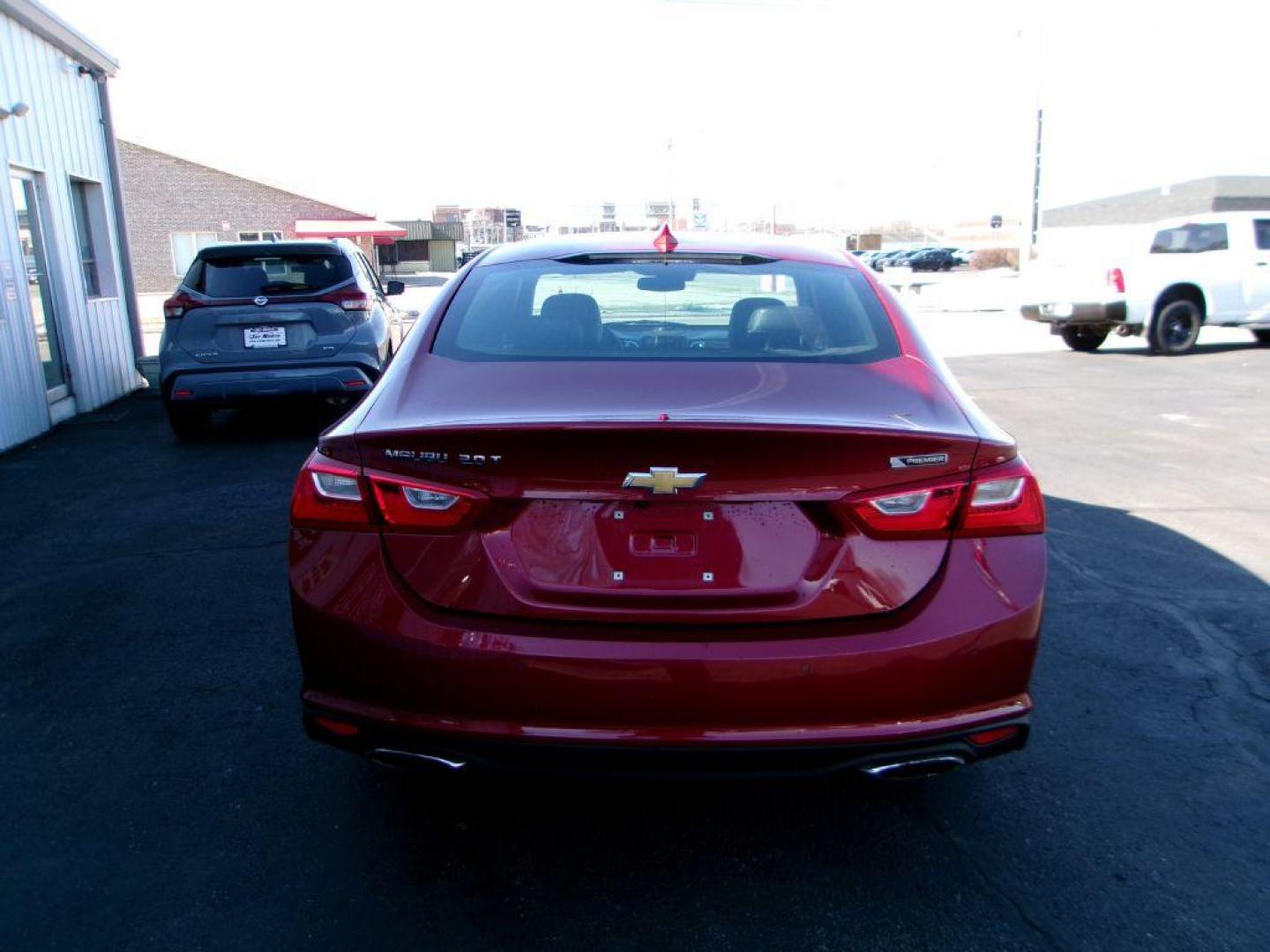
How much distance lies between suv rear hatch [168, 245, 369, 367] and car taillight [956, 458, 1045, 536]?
6.77 metres

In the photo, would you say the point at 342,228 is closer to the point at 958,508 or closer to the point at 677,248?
the point at 677,248

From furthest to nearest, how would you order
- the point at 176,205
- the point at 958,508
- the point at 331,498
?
the point at 176,205 → the point at 331,498 → the point at 958,508

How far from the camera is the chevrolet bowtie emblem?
222cm

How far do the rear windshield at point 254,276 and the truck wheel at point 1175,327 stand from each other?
11261 mm

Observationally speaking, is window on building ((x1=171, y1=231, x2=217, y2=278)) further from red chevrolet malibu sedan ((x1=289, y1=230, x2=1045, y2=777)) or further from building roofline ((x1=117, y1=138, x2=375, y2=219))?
red chevrolet malibu sedan ((x1=289, y1=230, x2=1045, y2=777))

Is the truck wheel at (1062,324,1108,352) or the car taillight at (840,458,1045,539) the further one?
the truck wheel at (1062,324,1108,352)

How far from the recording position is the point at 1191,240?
1438 centimetres

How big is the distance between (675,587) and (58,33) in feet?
34.1

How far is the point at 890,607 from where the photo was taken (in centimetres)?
229

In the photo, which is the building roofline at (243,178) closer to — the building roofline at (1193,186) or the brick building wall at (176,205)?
the brick building wall at (176,205)

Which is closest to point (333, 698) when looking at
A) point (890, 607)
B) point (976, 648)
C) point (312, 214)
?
point (890, 607)

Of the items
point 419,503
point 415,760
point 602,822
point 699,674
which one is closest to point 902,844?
point 602,822

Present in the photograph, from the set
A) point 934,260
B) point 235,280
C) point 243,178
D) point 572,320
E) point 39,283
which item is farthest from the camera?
point 934,260

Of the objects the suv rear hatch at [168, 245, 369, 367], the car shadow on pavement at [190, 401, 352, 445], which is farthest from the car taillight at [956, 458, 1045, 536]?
the car shadow on pavement at [190, 401, 352, 445]
